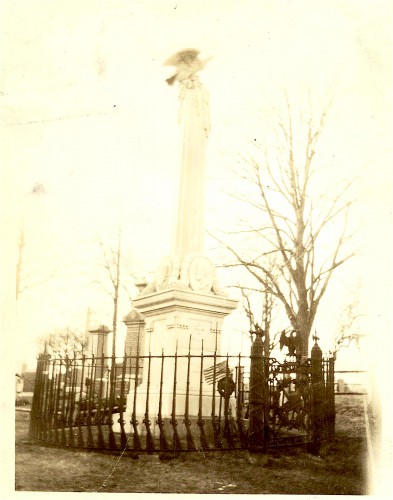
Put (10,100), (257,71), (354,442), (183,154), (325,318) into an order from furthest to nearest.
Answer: (325,318), (183,154), (257,71), (354,442), (10,100)

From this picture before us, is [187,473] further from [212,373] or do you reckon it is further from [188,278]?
[188,278]

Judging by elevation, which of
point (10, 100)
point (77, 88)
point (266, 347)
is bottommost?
point (266, 347)

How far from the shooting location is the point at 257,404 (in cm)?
536

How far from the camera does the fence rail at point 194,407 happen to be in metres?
5.32

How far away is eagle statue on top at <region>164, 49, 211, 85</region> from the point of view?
22.8 feet

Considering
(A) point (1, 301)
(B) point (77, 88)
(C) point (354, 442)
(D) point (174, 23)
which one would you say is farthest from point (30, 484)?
(D) point (174, 23)

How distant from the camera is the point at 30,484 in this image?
4875mm

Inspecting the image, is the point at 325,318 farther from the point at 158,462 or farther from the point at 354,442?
the point at 158,462

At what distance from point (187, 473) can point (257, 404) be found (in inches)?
42.2

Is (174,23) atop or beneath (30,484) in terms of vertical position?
atop

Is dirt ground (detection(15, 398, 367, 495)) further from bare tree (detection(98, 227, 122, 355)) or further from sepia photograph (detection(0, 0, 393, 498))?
bare tree (detection(98, 227, 122, 355))

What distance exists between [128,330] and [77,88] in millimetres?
10636

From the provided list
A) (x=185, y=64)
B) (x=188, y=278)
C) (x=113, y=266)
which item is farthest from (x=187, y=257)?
(x=113, y=266)

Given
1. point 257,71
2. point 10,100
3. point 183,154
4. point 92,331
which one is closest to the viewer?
point 10,100
